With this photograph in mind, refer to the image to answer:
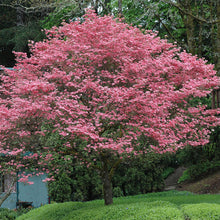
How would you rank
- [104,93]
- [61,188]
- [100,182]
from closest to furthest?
[104,93], [61,188], [100,182]

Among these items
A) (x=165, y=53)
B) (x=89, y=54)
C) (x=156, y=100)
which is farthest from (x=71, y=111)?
(x=165, y=53)

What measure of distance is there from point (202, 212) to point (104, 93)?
12.2 feet

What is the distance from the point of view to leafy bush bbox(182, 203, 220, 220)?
23.3 ft

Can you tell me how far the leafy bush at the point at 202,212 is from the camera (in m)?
7.10

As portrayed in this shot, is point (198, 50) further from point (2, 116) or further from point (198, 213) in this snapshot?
point (2, 116)

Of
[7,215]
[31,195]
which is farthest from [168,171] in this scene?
[7,215]

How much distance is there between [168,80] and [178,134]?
1607mm

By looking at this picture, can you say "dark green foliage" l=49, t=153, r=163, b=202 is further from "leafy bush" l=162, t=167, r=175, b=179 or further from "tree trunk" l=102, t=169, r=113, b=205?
"leafy bush" l=162, t=167, r=175, b=179

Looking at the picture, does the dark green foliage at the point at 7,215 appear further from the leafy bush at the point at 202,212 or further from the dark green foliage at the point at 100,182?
the leafy bush at the point at 202,212

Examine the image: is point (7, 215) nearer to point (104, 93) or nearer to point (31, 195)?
point (31, 195)

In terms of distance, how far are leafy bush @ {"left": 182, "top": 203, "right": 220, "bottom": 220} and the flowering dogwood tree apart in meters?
1.59

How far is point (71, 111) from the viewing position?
7277 millimetres

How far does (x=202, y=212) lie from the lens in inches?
289

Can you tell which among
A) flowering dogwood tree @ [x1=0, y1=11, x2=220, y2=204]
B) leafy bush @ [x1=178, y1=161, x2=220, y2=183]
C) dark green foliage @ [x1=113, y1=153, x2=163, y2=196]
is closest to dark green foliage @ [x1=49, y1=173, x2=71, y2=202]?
dark green foliage @ [x1=113, y1=153, x2=163, y2=196]
